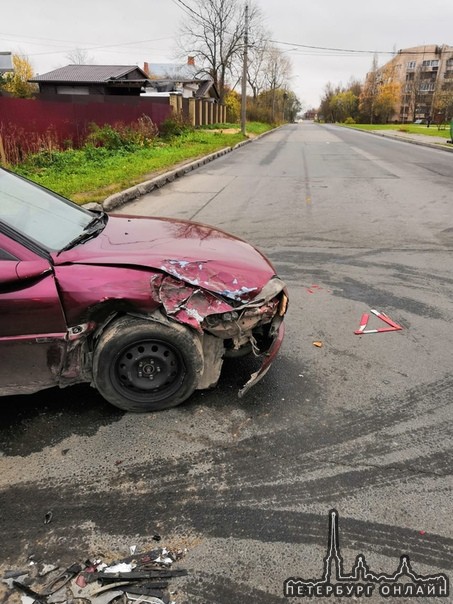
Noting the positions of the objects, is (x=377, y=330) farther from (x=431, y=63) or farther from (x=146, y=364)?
(x=431, y=63)

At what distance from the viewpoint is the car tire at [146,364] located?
2.83m

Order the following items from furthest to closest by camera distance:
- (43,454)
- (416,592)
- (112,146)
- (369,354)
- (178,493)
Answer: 1. (112,146)
2. (369,354)
3. (43,454)
4. (178,493)
5. (416,592)

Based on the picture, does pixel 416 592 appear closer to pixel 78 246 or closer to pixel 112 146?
pixel 78 246

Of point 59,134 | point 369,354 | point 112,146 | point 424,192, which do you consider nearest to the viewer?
point 369,354

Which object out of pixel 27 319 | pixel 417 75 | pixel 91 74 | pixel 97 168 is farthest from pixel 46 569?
pixel 417 75

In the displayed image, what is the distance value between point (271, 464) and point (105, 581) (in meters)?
1.06

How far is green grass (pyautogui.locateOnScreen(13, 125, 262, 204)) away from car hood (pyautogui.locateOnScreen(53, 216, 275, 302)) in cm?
616

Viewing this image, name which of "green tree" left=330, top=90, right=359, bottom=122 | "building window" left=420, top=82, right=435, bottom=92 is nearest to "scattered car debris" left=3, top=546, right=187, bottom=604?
"green tree" left=330, top=90, right=359, bottom=122

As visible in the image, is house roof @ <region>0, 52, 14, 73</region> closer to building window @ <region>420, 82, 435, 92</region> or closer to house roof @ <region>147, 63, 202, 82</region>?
house roof @ <region>147, 63, 202, 82</region>

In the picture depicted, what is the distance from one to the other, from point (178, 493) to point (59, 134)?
55.6 ft

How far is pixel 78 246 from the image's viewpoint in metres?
3.05

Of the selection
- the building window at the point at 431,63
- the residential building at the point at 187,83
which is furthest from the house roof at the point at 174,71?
the building window at the point at 431,63

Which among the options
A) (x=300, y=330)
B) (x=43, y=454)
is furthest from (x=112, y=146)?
(x=43, y=454)

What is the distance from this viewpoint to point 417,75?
10294cm
